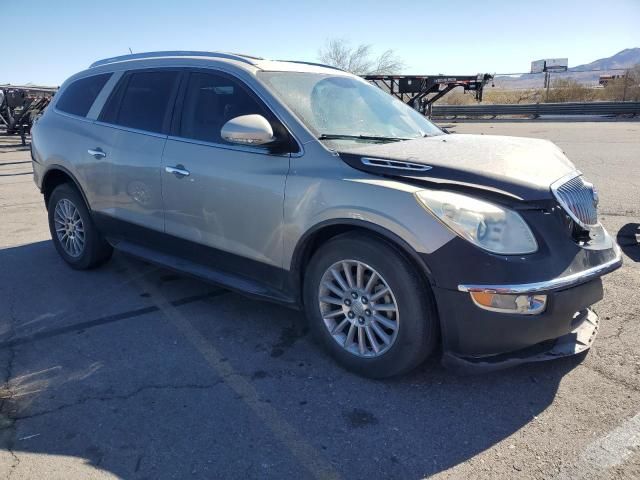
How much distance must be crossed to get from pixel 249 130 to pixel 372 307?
1.33 m

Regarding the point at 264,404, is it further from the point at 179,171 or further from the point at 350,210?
the point at 179,171

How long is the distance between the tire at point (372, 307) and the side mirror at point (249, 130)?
2.59ft

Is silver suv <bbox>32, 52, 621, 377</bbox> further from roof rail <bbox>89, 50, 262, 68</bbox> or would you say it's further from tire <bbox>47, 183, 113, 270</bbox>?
tire <bbox>47, 183, 113, 270</bbox>

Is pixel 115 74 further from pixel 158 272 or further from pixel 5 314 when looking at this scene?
pixel 5 314

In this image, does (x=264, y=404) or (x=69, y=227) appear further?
(x=69, y=227)

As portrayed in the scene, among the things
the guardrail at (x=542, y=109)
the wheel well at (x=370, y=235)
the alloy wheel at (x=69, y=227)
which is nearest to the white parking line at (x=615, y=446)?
the wheel well at (x=370, y=235)

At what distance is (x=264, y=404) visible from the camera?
3070 mm

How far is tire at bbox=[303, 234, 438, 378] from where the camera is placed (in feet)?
9.77

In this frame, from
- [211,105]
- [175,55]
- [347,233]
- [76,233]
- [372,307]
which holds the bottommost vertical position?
[372,307]

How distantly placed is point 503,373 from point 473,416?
1.75ft

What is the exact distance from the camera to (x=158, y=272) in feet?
17.6

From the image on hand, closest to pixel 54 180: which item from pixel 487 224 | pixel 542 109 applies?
pixel 487 224

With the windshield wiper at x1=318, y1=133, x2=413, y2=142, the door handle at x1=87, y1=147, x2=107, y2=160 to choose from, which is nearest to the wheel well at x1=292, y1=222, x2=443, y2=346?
the windshield wiper at x1=318, y1=133, x2=413, y2=142

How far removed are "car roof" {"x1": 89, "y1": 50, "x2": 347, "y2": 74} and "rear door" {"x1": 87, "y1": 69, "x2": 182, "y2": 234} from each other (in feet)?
0.43
